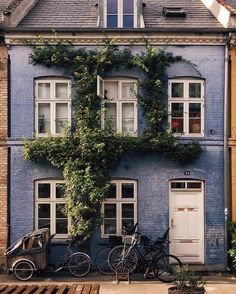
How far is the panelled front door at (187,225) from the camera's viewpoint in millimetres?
16844

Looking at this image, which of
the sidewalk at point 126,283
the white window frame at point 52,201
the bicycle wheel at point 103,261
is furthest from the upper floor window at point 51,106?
the sidewalk at point 126,283

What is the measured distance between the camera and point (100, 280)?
49.3 ft

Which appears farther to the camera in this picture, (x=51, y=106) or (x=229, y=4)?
(x=229, y=4)

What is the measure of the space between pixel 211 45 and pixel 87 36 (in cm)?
374

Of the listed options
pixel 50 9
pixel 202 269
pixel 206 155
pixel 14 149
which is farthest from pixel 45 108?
pixel 202 269

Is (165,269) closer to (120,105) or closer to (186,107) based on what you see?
(186,107)

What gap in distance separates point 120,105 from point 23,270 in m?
5.61

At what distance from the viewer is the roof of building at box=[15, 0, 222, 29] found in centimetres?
1741

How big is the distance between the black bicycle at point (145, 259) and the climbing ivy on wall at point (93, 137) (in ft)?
3.77

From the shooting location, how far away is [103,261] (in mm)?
16156

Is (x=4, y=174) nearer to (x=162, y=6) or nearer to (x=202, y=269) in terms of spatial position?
(x=202, y=269)

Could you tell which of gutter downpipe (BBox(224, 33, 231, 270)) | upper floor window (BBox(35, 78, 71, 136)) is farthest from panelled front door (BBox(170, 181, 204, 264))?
upper floor window (BBox(35, 78, 71, 136))

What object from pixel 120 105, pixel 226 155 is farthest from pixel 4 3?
pixel 226 155

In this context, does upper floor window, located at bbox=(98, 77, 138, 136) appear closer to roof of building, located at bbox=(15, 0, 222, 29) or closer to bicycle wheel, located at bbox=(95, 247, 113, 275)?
roof of building, located at bbox=(15, 0, 222, 29)
